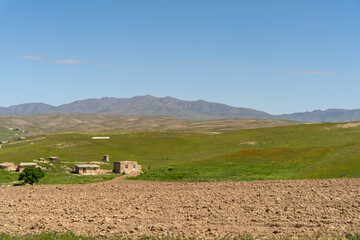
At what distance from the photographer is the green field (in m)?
61.0

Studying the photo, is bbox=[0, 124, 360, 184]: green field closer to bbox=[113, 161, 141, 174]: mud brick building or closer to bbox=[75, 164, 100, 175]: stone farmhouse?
bbox=[113, 161, 141, 174]: mud brick building

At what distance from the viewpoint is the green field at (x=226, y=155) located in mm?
61031

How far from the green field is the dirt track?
752 inches

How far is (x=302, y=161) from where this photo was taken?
7350 centimetres

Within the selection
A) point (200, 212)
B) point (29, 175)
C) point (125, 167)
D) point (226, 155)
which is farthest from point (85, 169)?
point (200, 212)

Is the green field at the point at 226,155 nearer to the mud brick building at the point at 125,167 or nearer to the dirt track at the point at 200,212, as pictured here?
the mud brick building at the point at 125,167

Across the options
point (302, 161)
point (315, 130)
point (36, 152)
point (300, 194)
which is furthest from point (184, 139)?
point (300, 194)

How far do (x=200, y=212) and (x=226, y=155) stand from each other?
62576mm

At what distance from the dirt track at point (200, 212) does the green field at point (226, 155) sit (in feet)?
62.7

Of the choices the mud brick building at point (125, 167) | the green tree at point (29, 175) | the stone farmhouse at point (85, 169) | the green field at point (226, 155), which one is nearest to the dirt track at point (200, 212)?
the green field at point (226, 155)

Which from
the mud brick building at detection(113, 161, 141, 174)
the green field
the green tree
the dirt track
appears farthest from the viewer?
the mud brick building at detection(113, 161, 141, 174)

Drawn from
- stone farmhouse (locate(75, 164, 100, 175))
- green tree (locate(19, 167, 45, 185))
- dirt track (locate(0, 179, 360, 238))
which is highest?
dirt track (locate(0, 179, 360, 238))

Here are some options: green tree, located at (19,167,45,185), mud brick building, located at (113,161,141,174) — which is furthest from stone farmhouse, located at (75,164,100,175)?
green tree, located at (19,167,45,185)

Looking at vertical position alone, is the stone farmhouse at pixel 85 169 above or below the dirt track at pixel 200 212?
below
